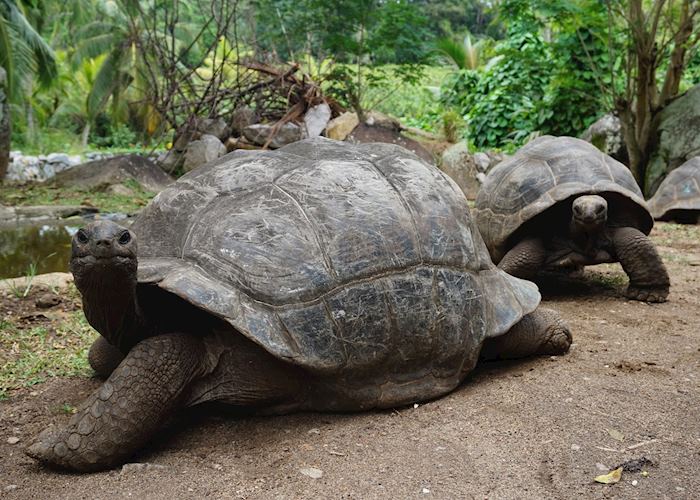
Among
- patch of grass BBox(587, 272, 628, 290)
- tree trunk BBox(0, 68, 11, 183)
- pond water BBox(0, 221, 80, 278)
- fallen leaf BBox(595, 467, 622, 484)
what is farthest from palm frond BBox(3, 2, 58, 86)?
fallen leaf BBox(595, 467, 622, 484)

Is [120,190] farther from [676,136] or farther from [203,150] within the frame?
[676,136]

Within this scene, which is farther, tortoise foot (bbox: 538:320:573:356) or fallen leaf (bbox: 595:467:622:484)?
tortoise foot (bbox: 538:320:573:356)

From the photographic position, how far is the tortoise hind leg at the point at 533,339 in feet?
9.46

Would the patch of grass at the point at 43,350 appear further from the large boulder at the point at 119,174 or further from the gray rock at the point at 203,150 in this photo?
the large boulder at the point at 119,174

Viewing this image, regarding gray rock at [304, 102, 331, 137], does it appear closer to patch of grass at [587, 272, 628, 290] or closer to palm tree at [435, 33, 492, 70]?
patch of grass at [587, 272, 628, 290]

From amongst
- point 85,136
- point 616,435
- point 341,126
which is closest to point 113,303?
point 616,435

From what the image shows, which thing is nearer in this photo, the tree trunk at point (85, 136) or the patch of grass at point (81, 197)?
the patch of grass at point (81, 197)

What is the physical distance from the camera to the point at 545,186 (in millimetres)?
4336

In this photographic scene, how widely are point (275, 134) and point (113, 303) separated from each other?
26.3ft

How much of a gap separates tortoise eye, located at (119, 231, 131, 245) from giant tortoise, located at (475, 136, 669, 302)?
280cm

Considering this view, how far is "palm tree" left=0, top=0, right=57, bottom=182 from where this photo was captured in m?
16.7

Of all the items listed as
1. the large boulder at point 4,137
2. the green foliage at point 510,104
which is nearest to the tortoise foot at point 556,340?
the green foliage at point 510,104

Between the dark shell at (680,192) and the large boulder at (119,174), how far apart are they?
653 centimetres

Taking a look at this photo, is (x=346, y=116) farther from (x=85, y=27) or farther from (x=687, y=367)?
(x=85, y=27)
